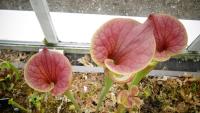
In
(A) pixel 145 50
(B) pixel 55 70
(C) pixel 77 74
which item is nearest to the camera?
(A) pixel 145 50

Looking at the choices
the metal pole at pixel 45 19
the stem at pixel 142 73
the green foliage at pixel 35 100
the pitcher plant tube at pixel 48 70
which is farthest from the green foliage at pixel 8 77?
the stem at pixel 142 73

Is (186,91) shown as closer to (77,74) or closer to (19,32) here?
(77,74)

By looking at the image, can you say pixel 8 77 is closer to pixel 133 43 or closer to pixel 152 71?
pixel 152 71

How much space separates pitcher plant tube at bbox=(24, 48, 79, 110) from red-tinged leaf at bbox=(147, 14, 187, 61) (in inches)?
13.2

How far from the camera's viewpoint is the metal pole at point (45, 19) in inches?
51.0

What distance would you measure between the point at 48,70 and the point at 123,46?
33 cm

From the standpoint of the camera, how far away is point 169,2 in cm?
144

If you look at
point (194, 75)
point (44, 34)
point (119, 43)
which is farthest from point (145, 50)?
point (194, 75)

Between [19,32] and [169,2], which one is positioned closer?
[169,2]

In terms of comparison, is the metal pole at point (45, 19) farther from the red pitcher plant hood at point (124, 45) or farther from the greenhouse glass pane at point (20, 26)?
the red pitcher plant hood at point (124, 45)

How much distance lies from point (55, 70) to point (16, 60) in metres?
0.67

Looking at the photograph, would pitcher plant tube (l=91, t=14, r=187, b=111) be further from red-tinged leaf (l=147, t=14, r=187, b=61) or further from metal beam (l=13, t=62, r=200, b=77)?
metal beam (l=13, t=62, r=200, b=77)

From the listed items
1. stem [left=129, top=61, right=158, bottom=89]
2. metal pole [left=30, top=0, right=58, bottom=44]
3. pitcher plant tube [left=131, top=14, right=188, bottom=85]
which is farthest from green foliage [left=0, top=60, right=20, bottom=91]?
pitcher plant tube [left=131, top=14, right=188, bottom=85]

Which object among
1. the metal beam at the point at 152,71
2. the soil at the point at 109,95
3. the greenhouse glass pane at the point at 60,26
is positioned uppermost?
the greenhouse glass pane at the point at 60,26
